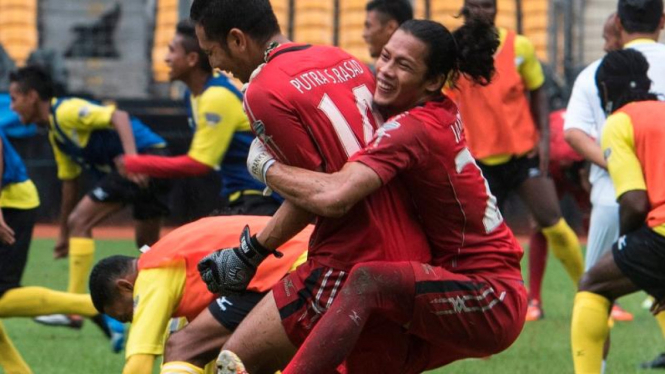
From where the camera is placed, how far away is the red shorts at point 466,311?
165 inches

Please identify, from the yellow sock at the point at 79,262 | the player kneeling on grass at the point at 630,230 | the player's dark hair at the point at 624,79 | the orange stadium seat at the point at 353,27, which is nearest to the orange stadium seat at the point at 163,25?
the orange stadium seat at the point at 353,27

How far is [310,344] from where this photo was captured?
4.11m

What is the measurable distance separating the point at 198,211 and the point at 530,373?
802cm

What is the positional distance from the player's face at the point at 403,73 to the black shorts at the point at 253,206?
2870mm

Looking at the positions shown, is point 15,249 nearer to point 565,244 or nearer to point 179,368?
point 179,368

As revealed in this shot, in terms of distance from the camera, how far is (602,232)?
7.16 meters

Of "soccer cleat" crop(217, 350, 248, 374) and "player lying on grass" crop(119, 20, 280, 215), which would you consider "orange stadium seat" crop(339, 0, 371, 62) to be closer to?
"player lying on grass" crop(119, 20, 280, 215)

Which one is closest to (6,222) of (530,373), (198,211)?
(530,373)

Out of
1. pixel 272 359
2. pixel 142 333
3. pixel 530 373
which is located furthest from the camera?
pixel 530 373

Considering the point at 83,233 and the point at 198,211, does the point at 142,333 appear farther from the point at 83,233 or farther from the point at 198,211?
the point at 198,211

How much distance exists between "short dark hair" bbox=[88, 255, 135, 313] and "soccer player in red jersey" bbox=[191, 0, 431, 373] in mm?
1057

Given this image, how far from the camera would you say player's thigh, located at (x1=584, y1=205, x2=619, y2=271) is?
23.4ft

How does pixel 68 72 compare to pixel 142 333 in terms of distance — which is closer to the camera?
pixel 142 333

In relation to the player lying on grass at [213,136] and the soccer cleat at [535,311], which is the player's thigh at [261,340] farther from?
the soccer cleat at [535,311]
